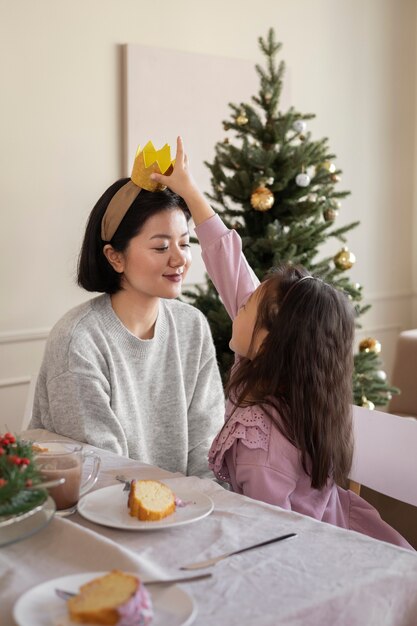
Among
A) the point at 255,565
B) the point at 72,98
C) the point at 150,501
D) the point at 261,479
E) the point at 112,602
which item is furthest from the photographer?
the point at 72,98

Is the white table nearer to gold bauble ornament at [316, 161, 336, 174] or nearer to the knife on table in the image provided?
the knife on table

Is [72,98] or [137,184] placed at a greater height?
[72,98]

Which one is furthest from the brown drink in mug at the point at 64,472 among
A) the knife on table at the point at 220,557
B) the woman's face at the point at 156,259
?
the woman's face at the point at 156,259

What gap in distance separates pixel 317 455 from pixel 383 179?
3702 mm

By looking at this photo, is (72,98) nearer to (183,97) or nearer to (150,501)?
(183,97)

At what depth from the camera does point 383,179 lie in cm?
503

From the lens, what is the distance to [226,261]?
201 centimetres

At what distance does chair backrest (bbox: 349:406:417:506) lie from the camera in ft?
5.63

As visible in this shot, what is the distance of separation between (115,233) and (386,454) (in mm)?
794

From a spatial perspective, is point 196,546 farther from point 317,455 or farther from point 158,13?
point 158,13

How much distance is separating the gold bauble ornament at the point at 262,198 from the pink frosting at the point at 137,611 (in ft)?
7.25

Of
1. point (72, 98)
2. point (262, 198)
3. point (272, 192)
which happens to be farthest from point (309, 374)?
point (72, 98)

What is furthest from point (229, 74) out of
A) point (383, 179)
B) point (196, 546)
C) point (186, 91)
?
point (196, 546)

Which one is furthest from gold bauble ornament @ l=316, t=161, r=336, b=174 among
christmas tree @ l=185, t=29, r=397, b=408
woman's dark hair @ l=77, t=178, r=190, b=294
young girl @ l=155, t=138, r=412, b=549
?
young girl @ l=155, t=138, r=412, b=549
